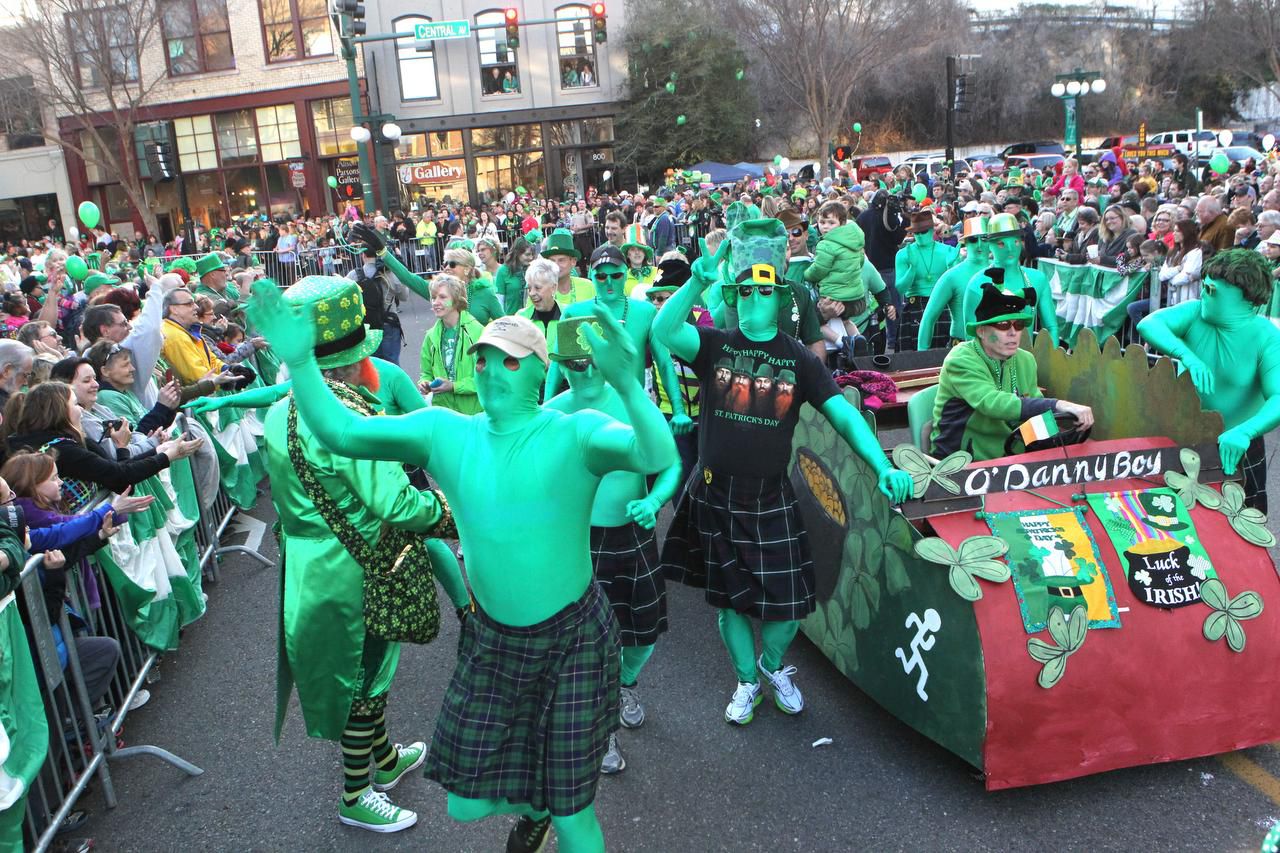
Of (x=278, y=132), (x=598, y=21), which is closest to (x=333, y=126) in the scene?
(x=278, y=132)

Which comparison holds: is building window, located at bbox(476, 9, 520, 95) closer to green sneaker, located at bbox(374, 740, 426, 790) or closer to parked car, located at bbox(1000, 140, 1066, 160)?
parked car, located at bbox(1000, 140, 1066, 160)

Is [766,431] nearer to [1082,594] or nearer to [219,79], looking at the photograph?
[1082,594]

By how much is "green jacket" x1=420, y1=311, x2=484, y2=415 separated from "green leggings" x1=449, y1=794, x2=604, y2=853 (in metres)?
3.67

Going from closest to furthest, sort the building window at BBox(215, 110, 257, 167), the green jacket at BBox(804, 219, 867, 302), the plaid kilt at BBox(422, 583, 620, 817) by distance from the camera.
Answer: the plaid kilt at BBox(422, 583, 620, 817)
the green jacket at BBox(804, 219, 867, 302)
the building window at BBox(215, 110, 257, 167)

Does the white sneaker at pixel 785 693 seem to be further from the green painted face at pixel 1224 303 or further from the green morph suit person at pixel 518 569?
the green painted face at pixel 1224 303

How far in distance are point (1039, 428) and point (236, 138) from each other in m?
41.8

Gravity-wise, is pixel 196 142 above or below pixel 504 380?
→ above

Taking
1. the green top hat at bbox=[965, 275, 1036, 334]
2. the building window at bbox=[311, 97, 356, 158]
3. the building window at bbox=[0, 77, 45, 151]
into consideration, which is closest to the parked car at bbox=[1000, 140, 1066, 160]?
the building window at bbox=[311, 97, 356, 158]

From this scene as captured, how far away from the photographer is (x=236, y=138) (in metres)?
40.1

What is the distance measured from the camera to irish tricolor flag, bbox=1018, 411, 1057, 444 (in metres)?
3.91

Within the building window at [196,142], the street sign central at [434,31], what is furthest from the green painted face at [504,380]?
the building window at [196,142]

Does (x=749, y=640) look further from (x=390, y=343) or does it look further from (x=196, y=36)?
(x=196, y=36)

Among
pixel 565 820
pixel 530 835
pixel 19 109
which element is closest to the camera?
pixel 565 820

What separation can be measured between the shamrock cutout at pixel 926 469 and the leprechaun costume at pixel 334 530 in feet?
5.54
